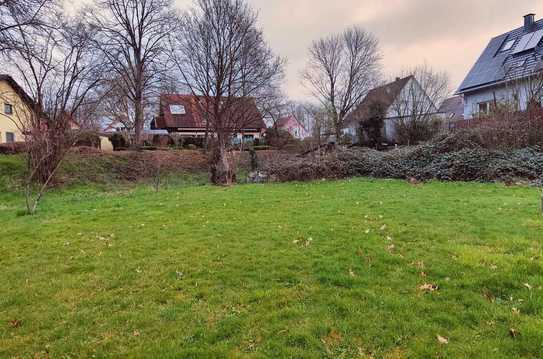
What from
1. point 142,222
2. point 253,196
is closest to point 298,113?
point 253,196

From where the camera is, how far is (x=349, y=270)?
4070 millimetres

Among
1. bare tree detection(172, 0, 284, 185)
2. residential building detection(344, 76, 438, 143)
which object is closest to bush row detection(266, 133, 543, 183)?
bare tree detection(172, 0, 284, 185)

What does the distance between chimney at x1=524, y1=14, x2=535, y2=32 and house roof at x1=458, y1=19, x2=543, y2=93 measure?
9 cm

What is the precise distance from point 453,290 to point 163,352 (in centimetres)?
278

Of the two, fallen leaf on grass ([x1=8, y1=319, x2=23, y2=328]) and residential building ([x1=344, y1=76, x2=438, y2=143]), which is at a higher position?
residential building ([x1=344, y1=76, x2=438, y2=143])

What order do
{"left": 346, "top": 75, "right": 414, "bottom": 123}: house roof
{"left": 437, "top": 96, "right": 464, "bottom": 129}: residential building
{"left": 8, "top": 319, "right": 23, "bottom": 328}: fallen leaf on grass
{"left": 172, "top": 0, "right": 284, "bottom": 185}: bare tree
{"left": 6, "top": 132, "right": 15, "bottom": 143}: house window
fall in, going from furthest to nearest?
{"left": 6, "top": 132, "right": 15, "bottom": 143}: house window
{"left": 346, "top": 75, "right": 414, "bottom": 123}: house roof
{"left": 437, "top": 96, "right": 464, "bottom": 129}: residential building
{"left": 172, "top": 0, "right": 284, "bottom": 185}: bare tree
{"left": 8, "top": 319, "right": 23, "bottom": 328}: fallen leaf on grass

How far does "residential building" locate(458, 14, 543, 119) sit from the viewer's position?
15887 millimetres

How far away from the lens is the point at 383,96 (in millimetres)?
27984

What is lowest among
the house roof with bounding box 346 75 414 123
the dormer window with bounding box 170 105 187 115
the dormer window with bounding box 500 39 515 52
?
the house roof with bounding box 346 75 414 123

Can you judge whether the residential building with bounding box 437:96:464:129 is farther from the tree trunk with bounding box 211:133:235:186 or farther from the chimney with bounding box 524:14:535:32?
the tree trunk with bounding box 211:133:235:186

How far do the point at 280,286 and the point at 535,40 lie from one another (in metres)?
23.6

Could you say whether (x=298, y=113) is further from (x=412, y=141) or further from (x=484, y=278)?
(x=484, y=278)

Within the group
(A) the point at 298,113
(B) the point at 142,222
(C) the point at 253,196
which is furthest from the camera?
(A) the point at 298,113

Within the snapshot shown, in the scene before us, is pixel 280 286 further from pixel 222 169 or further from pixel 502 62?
pixel 502 62
